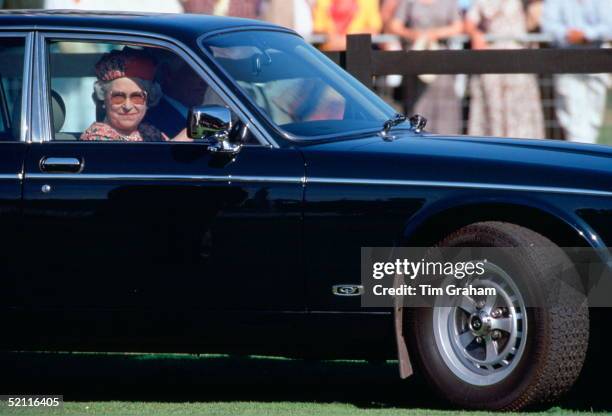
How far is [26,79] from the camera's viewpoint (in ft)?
23.3

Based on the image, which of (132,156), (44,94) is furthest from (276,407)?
(44,94)

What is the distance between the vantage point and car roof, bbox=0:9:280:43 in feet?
23.2

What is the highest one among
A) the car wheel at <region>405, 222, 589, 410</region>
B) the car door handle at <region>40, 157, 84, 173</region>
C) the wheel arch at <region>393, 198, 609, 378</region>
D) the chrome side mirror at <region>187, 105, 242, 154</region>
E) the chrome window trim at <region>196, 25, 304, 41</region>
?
the chrome window trim at <region>196, 25, 304, 41</region>

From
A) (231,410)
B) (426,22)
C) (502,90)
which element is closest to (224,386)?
(231,410)

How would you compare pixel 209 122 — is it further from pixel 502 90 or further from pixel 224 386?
pixel 502 90

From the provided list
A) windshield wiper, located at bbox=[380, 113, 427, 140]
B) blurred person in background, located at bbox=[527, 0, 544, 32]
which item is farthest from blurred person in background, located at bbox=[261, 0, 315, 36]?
windshield wiper, located at bbox=[380, 113, 427, 140]

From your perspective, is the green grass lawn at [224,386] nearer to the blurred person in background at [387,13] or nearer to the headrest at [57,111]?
the headrest at [57,111]

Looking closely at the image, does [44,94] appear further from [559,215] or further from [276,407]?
[559,215]

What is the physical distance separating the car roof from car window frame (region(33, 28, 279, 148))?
0.03 m

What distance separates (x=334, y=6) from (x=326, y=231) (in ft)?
21.9

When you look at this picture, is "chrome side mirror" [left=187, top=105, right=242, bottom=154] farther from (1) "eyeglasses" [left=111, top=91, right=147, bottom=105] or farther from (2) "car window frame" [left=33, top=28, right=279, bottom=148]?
(1) "eyeglasses" [left=111, top=91, right=147, bottom=105]

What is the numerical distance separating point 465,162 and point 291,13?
6.38m

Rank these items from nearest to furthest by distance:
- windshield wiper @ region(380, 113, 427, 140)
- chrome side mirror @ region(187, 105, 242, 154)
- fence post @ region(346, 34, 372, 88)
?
chrome side mirror @ region(187, 105, 242, 154) → windshield wiper @ region(380, 113, 427, 140) → fence post @ region(346, 34, 372, 88)

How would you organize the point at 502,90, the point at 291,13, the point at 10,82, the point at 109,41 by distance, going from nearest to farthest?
the point at 109,41
the point at 10,82
the point at 291,13
the point at 502,90
